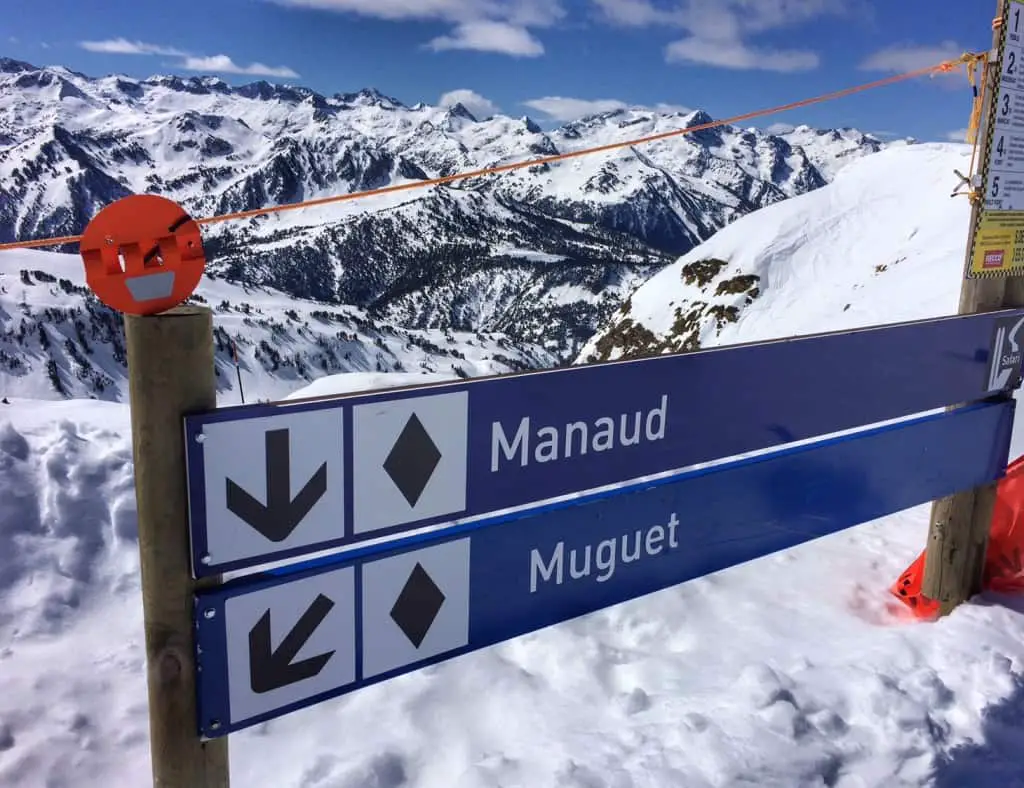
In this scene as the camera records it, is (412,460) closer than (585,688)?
Yes

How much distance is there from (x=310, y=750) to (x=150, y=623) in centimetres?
165

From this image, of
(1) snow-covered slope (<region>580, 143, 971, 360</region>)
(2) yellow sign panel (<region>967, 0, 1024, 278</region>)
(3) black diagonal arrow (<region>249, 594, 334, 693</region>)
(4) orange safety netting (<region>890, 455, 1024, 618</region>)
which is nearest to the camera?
(3) black diagonal arrow (<region>249, 594, 334, 693</region>)

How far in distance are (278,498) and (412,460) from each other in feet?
1.41

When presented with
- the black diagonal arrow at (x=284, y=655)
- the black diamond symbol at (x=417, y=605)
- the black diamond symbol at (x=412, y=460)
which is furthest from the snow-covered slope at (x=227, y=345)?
the black diagonal arrow at (x=284, y=655)

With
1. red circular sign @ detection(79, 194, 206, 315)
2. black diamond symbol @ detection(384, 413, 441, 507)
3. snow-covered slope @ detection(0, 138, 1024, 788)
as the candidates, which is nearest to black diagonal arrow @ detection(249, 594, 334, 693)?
black diamond symbol @ detection(384, 413, 441, 507)

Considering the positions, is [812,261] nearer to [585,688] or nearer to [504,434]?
[585,688]

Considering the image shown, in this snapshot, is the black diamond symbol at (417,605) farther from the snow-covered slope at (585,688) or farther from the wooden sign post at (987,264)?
the wooden sign post at (987,264)

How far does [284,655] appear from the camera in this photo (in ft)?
7.75

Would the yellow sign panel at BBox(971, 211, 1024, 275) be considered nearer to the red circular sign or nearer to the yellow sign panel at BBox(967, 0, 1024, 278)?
the yellow sign panel at BBox(967, 0, 1024, 278)

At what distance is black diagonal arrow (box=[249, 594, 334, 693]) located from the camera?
2.30m

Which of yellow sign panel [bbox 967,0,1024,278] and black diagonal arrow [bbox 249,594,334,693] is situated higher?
yellow sign panel [bbox 967,0,1024,278]

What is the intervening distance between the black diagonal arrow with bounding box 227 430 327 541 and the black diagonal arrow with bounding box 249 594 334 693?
0.27 meters

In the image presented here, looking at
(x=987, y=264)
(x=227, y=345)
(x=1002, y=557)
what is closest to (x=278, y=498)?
(x=987, y=264)

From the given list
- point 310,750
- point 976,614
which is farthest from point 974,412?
point 310,750
